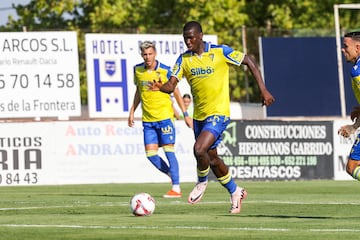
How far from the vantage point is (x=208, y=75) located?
50.1ft

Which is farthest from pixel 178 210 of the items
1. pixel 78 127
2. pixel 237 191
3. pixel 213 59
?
pixel 78 127

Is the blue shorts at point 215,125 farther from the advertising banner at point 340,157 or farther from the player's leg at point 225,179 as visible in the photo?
the advertising banner at point 340,157

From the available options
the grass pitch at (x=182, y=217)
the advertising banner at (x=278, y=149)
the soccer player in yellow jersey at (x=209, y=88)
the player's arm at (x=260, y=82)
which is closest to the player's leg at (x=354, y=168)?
the grass pitch at (x=182, y=217)

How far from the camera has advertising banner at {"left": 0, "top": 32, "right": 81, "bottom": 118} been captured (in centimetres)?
2822

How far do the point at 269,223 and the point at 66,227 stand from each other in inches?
86.9

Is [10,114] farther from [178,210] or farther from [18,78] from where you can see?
[178,210]

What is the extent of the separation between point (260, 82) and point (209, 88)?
113 centimetres

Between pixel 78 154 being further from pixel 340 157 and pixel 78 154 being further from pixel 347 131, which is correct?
pixel 347 131

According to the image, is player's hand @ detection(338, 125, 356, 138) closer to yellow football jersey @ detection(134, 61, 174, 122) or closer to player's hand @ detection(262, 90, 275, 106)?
player's hand @ detection(262, 90, 275, 106)

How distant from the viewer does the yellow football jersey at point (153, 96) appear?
64.6ft

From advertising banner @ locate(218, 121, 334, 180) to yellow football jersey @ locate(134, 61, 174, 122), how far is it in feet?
26.2

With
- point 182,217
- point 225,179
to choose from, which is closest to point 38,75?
point 225,179

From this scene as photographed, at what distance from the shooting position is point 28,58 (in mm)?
28375

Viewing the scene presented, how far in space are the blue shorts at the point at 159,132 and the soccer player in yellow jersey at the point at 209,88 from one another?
4.27m
